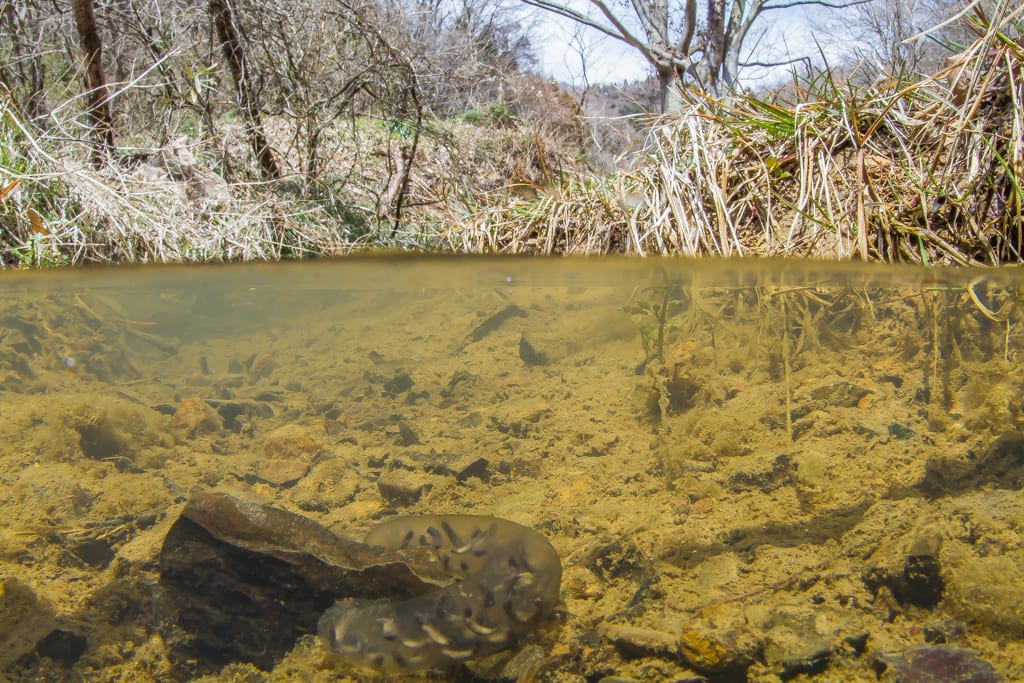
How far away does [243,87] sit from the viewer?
754 cm

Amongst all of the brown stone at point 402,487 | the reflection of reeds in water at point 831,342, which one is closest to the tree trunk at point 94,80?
the brown stone at point 402,487

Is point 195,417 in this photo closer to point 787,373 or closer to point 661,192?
point 787,373

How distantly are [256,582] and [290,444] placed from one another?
36.9 inches

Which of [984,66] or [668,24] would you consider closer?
[984,66]

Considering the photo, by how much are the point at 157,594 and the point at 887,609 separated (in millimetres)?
2582

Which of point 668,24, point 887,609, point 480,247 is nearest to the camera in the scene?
point 887,609

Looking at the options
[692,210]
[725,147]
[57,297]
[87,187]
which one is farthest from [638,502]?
[87,187]

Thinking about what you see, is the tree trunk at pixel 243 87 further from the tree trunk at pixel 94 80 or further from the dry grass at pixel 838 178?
the dry grass at pixel 838 178

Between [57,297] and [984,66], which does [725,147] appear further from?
[57,297]

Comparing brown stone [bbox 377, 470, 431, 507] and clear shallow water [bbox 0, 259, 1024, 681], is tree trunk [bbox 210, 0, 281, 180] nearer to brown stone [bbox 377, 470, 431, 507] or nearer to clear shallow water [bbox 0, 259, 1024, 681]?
clear shallow water [bbox 0, 259, 1024, 681]

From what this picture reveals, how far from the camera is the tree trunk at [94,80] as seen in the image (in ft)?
22.0

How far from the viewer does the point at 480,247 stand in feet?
20.4

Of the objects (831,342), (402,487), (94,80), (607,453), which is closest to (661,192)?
(831,342)

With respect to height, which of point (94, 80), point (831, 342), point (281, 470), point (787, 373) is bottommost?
point (281, 470)
